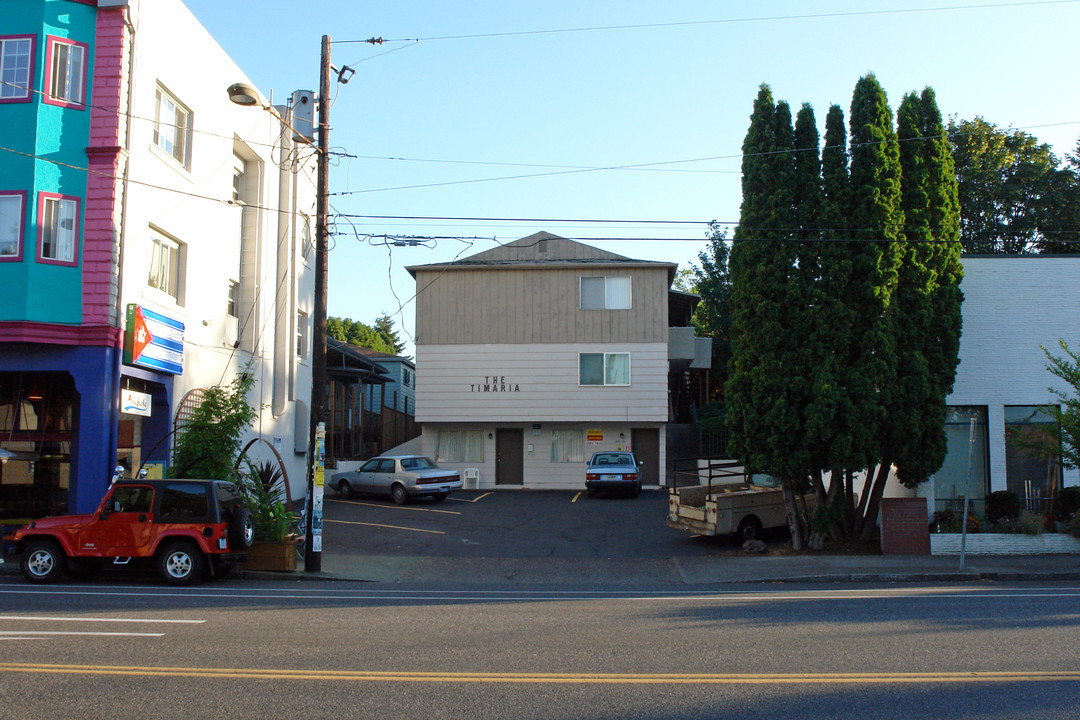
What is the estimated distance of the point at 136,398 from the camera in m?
18.2

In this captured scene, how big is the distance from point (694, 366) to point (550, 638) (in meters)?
27.4

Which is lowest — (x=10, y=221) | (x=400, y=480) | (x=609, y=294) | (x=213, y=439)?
(x=400, y=480)

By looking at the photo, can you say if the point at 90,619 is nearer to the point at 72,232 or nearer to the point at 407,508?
the point at 72,232

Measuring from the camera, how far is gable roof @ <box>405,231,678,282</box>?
33.8m

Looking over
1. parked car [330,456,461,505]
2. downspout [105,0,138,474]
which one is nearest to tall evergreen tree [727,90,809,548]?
parked car [330,456,461,505]

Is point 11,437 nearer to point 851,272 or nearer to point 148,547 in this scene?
point 148,547

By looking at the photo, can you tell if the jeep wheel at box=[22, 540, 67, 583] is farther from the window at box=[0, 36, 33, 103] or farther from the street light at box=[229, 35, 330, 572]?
the window at box=[0, 36, 33, 103]

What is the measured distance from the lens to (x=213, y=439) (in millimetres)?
17766

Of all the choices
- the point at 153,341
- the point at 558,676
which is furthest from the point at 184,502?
the point at 558,676

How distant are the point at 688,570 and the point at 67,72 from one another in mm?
15290

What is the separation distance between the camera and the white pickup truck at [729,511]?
19.9 m

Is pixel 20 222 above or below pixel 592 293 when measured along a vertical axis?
below

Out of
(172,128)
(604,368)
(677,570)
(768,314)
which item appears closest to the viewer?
(677,570)

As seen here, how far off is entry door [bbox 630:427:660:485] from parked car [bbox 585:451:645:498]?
11.6 feet
